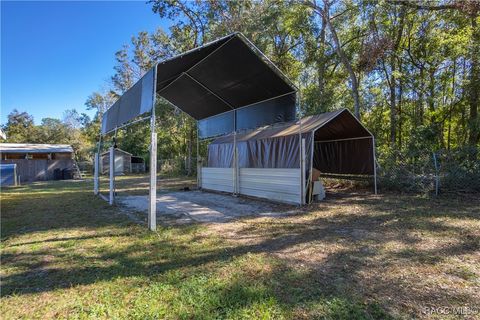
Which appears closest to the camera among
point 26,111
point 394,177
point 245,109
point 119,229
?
point 119,229

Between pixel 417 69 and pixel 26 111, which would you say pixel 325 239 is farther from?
pixel 26 111

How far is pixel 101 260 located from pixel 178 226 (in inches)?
75.4

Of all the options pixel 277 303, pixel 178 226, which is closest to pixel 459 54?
pixel 178 226

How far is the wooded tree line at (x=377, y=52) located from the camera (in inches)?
496

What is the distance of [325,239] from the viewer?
4434 mm

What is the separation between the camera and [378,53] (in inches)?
525

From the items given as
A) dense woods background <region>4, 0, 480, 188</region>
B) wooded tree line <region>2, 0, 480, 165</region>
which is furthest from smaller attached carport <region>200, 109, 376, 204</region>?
wooded tree line <region>2, 0, 480, 165</region>

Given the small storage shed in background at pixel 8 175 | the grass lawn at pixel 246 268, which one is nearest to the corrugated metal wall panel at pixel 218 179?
the grass lawn at pixel 246 268

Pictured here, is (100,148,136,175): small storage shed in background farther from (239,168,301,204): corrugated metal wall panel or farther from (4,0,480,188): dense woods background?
(239,168,301,204): corrugated metal wall panel

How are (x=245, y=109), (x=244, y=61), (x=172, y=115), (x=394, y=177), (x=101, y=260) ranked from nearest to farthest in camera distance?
(x=101, y=260)
(x=244, y=61)
(x=394, y=177)
(x=245, y=109)
(x=172, y=115)

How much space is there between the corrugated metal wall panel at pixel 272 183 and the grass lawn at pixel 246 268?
1.66m

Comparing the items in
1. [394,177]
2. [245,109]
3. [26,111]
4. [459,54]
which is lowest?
[394,177]

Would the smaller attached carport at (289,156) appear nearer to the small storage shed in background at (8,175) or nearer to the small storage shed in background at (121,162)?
the small storage shed in background at (8,175)

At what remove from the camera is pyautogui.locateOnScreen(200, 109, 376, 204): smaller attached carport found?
295 inches
